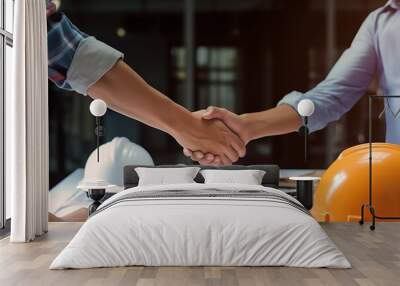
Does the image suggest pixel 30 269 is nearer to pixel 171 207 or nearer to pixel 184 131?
pixel 171 207

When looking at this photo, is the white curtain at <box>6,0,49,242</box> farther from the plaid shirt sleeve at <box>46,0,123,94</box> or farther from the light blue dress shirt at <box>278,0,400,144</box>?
the light blue dress shirt at <box>278,0,400,144</box>

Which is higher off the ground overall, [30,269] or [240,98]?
[240,98]

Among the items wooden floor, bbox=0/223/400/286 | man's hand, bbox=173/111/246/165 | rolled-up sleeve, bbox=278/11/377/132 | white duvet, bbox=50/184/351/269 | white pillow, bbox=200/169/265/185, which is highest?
rolled-up sleeve, bbox=278/11/377/132

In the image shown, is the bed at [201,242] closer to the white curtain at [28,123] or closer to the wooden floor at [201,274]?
the wooden floor at [201,274]

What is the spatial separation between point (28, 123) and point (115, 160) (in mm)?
1434

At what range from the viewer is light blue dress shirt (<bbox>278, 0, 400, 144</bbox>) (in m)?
6.28

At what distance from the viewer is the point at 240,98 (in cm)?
639

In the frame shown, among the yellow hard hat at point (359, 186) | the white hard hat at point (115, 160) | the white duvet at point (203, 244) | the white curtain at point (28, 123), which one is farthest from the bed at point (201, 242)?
the white hard hat at point (115, 160)

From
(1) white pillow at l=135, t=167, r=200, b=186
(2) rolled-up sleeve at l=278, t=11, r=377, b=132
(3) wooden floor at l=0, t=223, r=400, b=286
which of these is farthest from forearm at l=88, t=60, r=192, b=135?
(3) wooden floor at l=0, t=223, r=400, b=286

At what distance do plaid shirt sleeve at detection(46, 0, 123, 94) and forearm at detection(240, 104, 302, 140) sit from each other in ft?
5.05

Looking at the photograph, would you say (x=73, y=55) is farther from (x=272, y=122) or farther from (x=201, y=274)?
(x=201, y=274)

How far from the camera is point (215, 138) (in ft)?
20.3

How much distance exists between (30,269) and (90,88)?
2.65 meters

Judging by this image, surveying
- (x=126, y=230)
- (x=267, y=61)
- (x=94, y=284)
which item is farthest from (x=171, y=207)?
(x=267, y=61)
